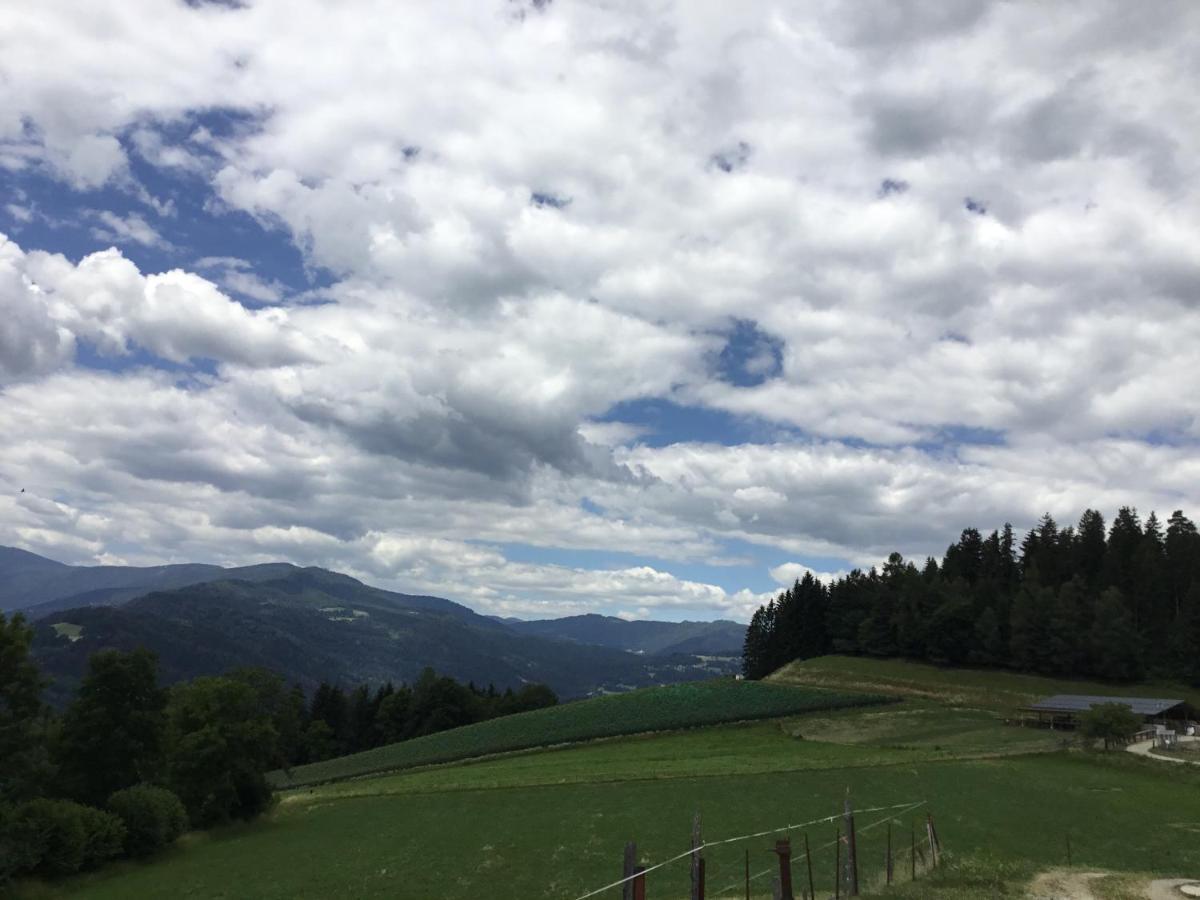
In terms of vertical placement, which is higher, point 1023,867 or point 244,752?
point 1023,867

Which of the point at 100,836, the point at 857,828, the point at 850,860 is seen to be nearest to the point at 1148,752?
the point at 857,828

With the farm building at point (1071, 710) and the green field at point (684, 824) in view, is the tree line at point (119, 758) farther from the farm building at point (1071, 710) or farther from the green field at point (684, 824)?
the farm building at point (1071, 710)

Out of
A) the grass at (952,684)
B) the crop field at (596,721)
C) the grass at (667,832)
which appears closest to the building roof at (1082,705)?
the grass at (952,684)

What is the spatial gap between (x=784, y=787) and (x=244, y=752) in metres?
43.3

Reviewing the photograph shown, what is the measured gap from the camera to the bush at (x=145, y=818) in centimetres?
4972

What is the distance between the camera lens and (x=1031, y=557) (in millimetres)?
153625

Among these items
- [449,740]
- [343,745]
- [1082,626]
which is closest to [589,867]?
[449,740]

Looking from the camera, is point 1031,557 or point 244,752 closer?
point 244,752

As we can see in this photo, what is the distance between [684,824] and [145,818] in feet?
113

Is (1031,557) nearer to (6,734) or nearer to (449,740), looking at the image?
(449,740)

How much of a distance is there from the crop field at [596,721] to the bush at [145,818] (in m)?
43.2

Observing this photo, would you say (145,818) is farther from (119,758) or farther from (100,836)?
(119,758)

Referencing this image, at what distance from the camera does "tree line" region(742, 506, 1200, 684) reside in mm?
114438

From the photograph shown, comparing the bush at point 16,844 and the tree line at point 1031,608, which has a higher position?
the tree line at point 1031,608
